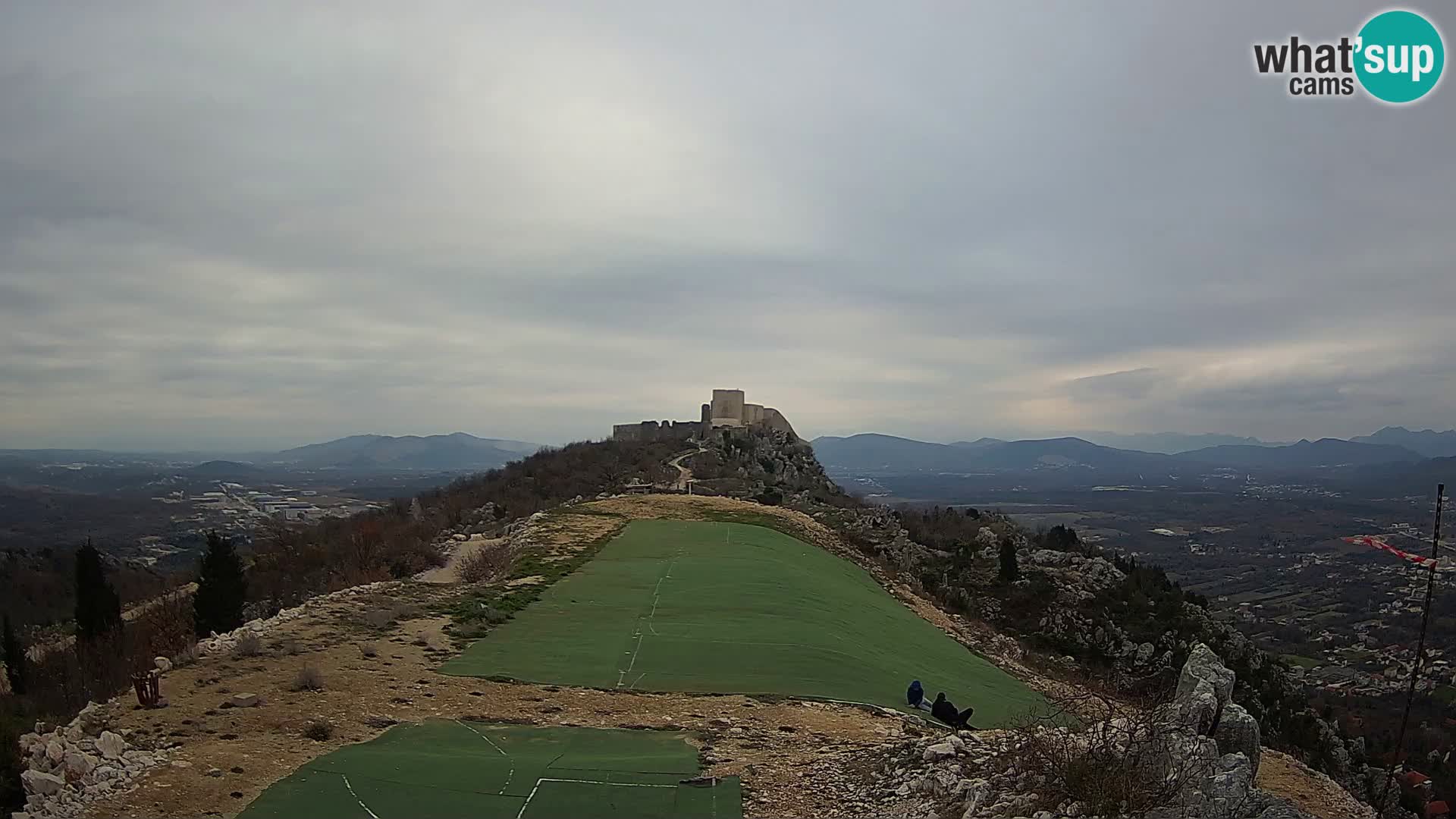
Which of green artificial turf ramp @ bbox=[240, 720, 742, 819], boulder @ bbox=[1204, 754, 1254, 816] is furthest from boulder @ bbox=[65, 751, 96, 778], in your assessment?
boulder @ bbox=[1204, 754, 1254, 816]

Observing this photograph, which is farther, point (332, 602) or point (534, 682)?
point (332, 602)

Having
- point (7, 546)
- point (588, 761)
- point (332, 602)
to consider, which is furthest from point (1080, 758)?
point (7, 546)

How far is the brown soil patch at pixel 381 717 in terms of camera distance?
815cm

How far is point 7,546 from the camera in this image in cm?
6350

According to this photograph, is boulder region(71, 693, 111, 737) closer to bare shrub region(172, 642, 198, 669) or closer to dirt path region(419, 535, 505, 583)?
bare shrub region(172, 642, 198, 669)

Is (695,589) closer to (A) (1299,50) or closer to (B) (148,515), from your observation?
(A) (1299,50)

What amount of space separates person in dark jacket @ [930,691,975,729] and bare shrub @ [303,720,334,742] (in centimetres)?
850

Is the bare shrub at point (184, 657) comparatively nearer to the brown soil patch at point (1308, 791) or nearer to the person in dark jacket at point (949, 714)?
the person in dark jacket at point (949, 714)

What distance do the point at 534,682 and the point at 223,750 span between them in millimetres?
4766

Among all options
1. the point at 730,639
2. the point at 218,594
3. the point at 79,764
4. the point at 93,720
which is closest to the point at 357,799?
the point at 79,764

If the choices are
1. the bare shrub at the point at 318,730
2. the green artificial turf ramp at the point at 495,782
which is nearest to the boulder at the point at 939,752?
the green artificial turf ramp at the point at 495,782

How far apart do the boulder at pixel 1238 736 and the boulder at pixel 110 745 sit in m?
10.6

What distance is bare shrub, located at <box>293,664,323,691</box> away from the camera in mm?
11000

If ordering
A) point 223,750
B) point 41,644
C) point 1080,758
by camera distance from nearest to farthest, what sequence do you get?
point 1080,758
point 223,750
point 41,644
